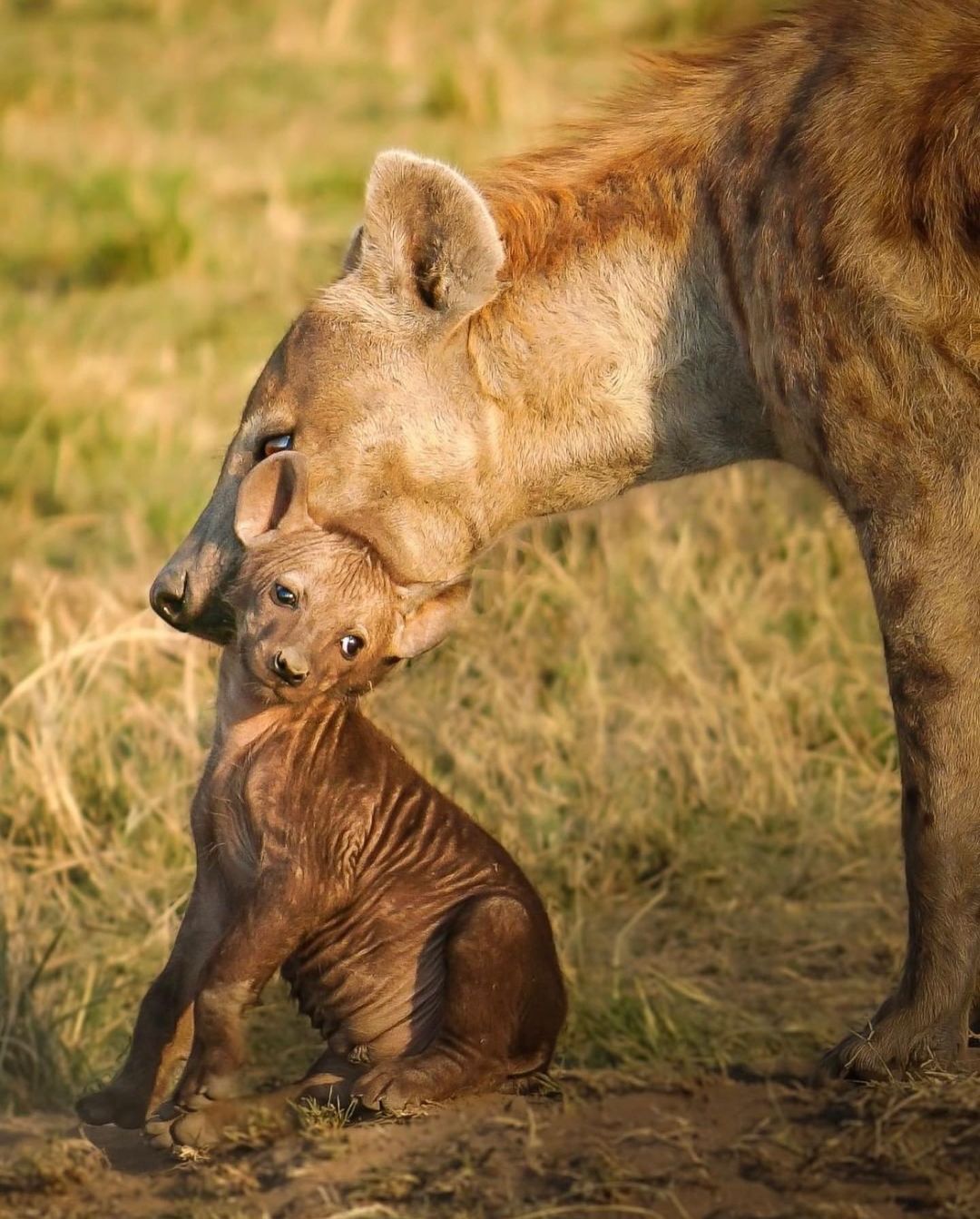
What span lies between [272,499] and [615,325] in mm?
728

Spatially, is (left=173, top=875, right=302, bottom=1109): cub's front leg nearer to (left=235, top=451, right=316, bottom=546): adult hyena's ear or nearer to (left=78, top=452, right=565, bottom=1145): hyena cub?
(left=78, top=452, right=565, bottom=1145): hyena cub

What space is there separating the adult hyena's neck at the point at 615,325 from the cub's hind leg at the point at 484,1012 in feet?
2.70

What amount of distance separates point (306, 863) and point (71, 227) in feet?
20.7

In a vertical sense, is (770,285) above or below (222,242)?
above

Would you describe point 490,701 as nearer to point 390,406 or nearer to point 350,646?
point 390,406

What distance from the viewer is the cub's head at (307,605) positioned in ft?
11.7

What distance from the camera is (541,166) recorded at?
4113mm

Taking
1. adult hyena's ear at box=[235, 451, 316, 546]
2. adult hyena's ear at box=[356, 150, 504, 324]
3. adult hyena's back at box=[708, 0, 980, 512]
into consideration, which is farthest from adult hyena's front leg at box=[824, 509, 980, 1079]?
adult hyena's ear at box=[235, 451, 316, 546]

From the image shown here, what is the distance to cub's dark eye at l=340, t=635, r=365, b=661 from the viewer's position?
11.8ft

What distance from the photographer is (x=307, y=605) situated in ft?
11.8

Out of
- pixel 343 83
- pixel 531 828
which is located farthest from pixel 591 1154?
pixel 343 83

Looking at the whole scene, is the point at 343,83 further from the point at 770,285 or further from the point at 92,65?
the point at 770,285

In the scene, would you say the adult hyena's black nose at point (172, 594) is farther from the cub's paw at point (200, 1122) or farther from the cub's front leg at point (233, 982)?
the cub's paw at point (200, 1122)

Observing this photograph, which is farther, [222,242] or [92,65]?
[92,65]
